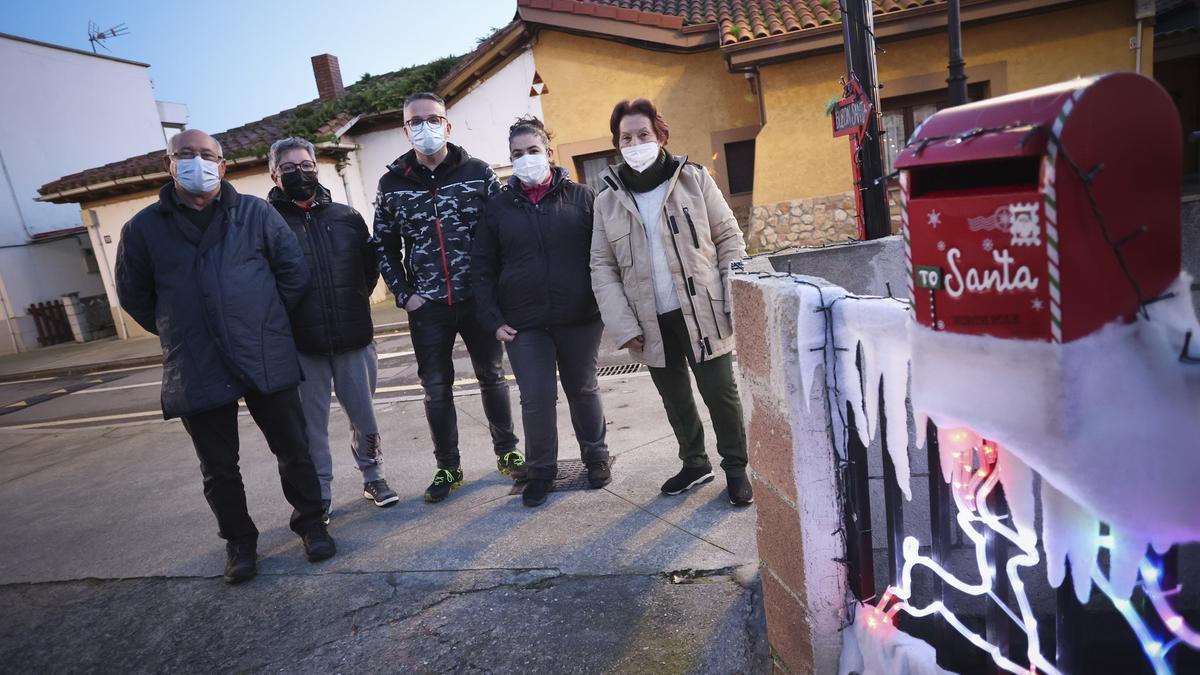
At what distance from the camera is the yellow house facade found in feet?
34.1

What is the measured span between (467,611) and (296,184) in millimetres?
2330

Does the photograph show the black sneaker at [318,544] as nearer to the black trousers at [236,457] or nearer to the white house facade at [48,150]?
the black trousers at [236,457]

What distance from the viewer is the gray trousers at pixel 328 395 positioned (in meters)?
3.81

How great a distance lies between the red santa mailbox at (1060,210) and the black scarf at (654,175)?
Result: 2.15m

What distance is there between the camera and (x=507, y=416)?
4184mm

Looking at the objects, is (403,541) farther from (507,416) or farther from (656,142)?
(656,142)

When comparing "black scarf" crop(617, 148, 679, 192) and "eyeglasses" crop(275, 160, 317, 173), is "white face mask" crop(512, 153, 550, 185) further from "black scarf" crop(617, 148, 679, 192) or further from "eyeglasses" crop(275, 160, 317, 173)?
"eyeglasses" crop(275, 160, 317, 173)

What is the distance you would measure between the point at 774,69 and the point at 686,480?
9349 mm

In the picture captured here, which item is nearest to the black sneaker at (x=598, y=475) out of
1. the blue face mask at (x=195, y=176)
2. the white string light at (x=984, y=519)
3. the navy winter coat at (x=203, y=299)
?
the navy winter coat at (x=203, y=299)

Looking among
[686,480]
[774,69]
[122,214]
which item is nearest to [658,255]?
[686,480]

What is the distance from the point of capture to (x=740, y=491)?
10.9 feet

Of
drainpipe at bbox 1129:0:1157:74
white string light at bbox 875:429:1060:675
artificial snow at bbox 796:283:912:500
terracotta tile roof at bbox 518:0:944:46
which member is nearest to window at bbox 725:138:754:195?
terracotta tile roof at bbox 518:0:944:46

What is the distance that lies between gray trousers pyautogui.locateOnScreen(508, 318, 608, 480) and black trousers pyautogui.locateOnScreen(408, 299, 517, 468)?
1.03ft

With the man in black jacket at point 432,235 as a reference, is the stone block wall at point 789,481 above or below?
below
